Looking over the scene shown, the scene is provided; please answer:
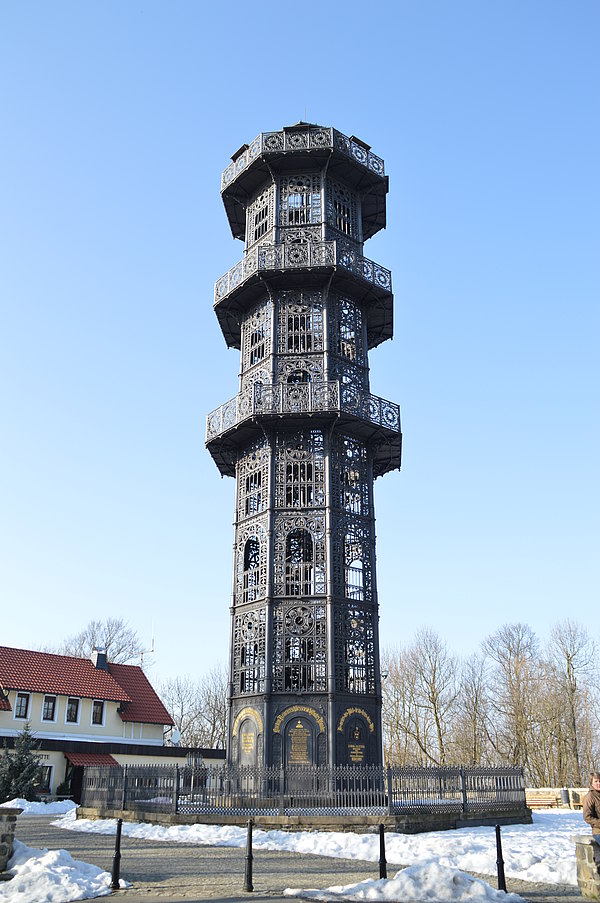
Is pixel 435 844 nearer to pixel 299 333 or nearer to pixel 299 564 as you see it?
pixel 299 564

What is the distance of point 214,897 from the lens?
10.9m

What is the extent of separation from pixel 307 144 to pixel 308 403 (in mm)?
11010

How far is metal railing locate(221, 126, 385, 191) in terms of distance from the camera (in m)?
30.5

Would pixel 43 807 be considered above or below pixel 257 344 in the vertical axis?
below

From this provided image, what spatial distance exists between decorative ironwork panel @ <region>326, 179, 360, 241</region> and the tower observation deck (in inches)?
3.5

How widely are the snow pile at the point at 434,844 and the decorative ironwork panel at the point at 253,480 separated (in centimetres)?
1112

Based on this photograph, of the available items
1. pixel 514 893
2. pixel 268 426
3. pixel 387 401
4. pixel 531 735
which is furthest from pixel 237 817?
pixel 531 735

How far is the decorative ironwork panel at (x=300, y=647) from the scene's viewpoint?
2473cm

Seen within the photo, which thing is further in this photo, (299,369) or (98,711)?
(98,711)

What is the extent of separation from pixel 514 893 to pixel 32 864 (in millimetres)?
7478

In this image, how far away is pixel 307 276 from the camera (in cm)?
2912

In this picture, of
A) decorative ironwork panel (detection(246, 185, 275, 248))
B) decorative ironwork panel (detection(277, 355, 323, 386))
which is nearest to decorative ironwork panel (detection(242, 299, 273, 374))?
decorative ironwork panel (detection(277, 355, 323, 386))

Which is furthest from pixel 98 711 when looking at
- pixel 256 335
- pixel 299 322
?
pixel 299 322

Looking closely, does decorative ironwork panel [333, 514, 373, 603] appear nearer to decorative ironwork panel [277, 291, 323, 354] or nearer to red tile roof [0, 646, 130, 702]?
decorative ironwork panel [277, 291, 323, 354]
